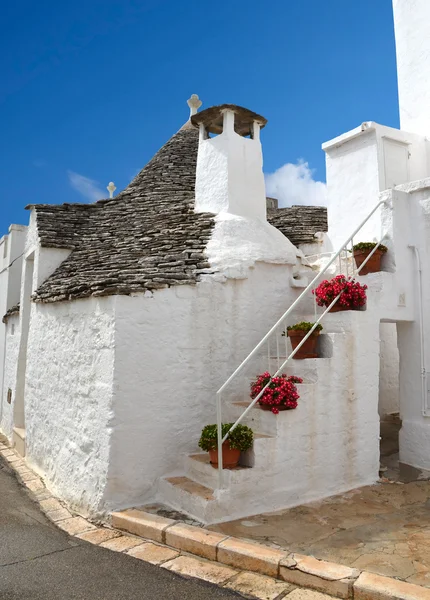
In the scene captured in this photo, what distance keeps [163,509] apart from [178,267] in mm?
3433

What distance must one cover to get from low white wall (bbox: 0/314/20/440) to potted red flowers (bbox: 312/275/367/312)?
7952 millimetres

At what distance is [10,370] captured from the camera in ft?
41.5

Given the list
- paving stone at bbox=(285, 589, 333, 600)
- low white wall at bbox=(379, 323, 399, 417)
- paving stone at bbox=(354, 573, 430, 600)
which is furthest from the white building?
low white wall at bbox=(379, 323, 399, 417)

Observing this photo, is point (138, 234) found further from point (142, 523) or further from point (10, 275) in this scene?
point (10, 275)

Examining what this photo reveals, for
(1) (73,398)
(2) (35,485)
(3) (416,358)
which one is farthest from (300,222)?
(2) (35,485)

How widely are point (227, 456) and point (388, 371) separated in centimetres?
740

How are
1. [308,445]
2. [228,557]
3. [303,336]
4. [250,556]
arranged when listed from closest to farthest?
[250,556] → [228,557] → [308,445] → [303,336]

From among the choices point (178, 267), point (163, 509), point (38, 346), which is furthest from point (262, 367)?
point (38, 346)

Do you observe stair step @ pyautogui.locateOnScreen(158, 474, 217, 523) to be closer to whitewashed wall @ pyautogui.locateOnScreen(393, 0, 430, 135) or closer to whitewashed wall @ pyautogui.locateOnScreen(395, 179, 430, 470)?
whitewashed wall @ pyautogui.locateOnScreen(395, 179, 430, 470)

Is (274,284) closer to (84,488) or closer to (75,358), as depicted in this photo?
(75,358)

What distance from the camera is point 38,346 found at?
934 centimetres

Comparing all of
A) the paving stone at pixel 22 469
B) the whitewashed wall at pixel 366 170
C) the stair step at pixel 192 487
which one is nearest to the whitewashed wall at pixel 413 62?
the whitewashed wall at pixel 366 170

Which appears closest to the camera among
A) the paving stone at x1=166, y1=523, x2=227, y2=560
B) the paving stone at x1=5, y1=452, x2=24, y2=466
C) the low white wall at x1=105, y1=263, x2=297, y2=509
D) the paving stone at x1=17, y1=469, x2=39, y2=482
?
the paving stone at x1=166, y1=523, x2=227, y2=560

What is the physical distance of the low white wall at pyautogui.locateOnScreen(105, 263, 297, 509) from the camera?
646 centimetres
